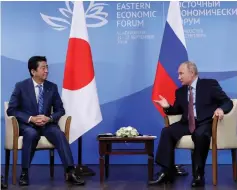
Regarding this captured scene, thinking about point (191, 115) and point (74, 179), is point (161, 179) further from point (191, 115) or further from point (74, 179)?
point (74, 179)

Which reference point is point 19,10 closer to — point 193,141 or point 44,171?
point 44,171

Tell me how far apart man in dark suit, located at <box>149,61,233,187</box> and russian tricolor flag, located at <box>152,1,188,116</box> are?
0.74 m

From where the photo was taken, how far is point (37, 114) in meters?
5.44

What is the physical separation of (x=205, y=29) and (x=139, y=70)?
0.97m

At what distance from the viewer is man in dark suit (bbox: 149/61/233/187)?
4934 mm

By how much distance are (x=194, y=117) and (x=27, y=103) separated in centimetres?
174

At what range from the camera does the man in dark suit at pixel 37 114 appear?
5.06 meters

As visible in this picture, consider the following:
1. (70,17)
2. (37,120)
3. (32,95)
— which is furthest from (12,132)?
(70,17)

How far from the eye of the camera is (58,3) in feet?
21.5

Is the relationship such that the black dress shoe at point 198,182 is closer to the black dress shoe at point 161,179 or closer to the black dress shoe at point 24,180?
the black dress shoe at point 161,179

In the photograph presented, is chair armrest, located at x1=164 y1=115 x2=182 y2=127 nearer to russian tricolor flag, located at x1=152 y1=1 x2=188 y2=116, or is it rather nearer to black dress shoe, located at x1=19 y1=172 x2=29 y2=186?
russian tricolor flag, located at x1=152 y1=1 x2=188 y2=116

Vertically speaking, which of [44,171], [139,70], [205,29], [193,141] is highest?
[205,29]

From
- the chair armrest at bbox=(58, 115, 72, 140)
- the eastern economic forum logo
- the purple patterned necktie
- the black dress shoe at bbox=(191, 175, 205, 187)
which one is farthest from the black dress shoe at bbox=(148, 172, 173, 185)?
the eastern economic forum logo

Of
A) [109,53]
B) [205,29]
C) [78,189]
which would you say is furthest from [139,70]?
[78,189]
